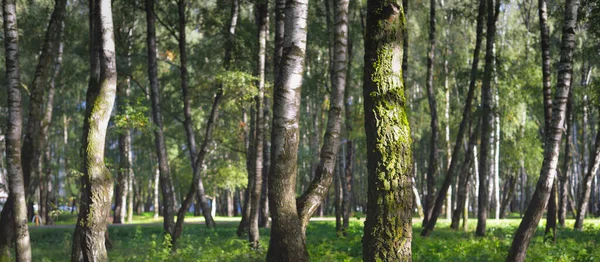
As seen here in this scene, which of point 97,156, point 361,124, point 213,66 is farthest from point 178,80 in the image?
point 97,156

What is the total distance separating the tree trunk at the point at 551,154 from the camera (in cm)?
1061

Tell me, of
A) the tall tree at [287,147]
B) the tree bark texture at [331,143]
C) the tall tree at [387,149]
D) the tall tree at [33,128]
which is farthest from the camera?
the tall tree at [33,128]

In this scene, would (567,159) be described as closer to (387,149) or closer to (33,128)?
(33,128)

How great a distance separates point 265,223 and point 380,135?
20251 millimetres

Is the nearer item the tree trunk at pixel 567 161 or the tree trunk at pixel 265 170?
the tree trunk at pixel 265 170

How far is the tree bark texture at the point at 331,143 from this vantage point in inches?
283

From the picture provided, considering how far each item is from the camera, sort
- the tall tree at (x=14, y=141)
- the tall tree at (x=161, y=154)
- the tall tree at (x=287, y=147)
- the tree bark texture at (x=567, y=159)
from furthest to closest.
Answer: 1. the tree bark texture at (x=567, y=159)
2. the tall tree at (x=161, y=154)
3. the tall tree at (x=14, y=141)
4. the tall tree at (x=287, y=147)

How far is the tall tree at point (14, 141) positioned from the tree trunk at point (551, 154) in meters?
9.27

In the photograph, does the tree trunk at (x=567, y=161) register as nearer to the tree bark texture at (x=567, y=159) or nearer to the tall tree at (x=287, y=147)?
the tree bark texture at (x=567, y=159)

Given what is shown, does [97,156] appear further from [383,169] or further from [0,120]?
[0,120]

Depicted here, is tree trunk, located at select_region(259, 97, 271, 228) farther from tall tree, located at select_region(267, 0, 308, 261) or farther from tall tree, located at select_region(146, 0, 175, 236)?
tall tree, located at select_region(267, 0, 308, 261)

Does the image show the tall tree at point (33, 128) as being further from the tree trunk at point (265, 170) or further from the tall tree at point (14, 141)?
the tree trunk at point (265, 170)

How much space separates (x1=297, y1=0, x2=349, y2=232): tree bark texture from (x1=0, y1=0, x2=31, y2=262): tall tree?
6411mm

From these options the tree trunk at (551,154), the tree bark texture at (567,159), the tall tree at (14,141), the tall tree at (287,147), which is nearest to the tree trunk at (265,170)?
the tall tree at (14,141)
